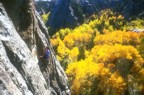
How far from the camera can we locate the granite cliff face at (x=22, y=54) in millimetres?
22894

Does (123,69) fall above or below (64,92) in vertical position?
below

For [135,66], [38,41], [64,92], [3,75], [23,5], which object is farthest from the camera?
[135,66]

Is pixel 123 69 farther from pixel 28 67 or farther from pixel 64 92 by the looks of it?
pixel 28 67

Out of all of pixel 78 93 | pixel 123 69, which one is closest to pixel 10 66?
pixel 78 93

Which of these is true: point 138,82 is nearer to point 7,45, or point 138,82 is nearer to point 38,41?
point 38,41

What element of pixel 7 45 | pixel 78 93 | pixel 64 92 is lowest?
pixel 78 93

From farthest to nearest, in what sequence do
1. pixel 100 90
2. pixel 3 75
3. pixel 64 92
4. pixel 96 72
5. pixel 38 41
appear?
1. pixel 96 72
2. pixel 100 90
3. pixel 64 92
4. pixel 38 41
5. pixel 3 75

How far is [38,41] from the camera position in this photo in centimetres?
3266

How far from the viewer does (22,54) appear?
26.1 metres

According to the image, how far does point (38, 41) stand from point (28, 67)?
643 cm

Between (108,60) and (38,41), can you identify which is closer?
(38,41)

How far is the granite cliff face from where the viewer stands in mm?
22894

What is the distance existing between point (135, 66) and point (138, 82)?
399 inches

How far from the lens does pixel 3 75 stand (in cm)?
2116
